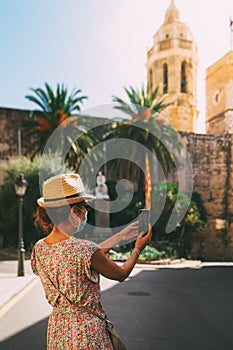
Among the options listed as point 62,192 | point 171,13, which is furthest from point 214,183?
point 62,192

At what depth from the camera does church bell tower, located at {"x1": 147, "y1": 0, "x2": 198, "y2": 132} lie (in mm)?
36188

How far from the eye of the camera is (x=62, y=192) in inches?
82.8

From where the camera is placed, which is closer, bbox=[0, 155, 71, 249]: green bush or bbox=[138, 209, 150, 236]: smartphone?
bbox=[138, 209, 150, 236]: smartphone

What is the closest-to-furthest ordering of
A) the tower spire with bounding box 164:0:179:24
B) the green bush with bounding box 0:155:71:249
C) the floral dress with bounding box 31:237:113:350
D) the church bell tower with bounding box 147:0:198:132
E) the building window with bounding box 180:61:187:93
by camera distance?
the floral dress with bounding box 31:237:113:350
the green bush with bounding box 0:155:71:249
the church bell tower with bounding box 147:0:198:132
the building window with bounding box 180:61:187:93
the tower spire with bounding box 164:0:179:24

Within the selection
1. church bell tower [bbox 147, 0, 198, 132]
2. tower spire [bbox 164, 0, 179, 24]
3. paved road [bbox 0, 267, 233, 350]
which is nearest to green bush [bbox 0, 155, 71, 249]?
paved road [bbox 0, 267, 233, 350]

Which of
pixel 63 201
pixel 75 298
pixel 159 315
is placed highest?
pixel 63 201

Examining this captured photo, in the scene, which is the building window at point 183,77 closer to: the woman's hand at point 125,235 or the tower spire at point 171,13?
the tower spire at point 171,13

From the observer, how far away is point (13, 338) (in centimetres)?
495

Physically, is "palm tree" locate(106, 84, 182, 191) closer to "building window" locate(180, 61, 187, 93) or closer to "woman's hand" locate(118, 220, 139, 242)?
"building window" locate(180, 61, 187, 93)

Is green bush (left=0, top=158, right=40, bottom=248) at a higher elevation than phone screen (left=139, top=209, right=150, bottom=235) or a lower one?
lower

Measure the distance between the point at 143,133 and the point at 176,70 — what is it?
17762mm

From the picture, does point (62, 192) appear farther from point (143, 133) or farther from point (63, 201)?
point (143, 133)

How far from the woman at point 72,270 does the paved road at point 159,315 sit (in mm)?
2896

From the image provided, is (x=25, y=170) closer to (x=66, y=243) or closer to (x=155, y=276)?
(x=155, y=276)
